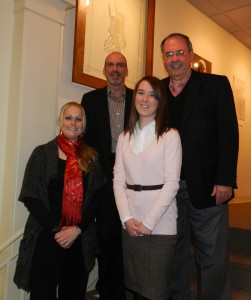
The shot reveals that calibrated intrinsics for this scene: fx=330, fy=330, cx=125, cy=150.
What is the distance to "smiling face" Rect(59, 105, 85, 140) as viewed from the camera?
193cm

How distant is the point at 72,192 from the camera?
1818 millimetres

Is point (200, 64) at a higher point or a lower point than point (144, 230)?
higher

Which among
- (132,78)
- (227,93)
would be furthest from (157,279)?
(132,78)

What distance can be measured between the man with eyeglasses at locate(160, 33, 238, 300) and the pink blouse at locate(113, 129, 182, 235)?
20cm

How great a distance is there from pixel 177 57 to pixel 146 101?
430 mm

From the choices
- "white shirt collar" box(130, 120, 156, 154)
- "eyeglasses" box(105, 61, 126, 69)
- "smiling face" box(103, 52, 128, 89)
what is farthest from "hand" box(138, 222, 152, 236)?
"eyeglasses" box(105, 61, 126, 69)

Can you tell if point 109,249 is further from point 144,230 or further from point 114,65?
point 114,65

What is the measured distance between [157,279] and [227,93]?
108 centimetres

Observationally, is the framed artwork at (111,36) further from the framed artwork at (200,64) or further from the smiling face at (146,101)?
the smiling face at (146,101)

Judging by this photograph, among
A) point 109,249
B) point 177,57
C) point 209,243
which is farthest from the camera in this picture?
point 109,249

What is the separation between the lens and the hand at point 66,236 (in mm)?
1746

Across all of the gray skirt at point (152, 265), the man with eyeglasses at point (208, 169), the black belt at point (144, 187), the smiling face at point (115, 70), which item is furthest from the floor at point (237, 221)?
the smiling face at point (115, 70)

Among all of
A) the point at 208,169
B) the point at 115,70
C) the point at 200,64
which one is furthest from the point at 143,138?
the point at 200,64

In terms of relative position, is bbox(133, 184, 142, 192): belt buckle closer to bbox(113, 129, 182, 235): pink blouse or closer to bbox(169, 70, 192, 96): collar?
bbox(113, 129, 182, 235): pink blouse
